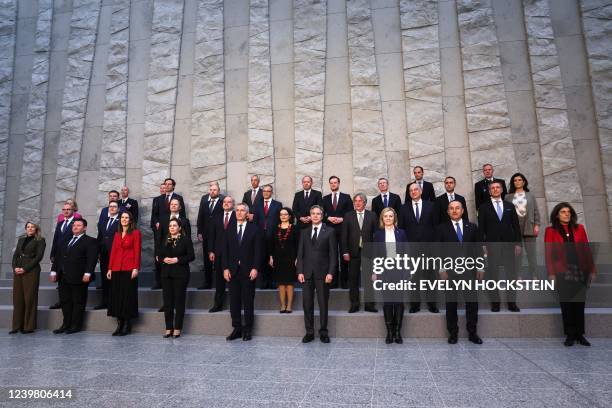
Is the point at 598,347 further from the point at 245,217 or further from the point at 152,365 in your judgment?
the point at 152,365

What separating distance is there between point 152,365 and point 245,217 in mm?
2228

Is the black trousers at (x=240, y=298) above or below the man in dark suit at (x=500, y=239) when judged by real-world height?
below

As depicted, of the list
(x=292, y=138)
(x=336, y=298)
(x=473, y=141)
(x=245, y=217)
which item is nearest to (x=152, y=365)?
(x=245, y=217)

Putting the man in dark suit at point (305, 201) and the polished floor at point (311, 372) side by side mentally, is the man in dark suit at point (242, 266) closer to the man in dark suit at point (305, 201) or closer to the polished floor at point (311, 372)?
the polished floor at point (311, 372)

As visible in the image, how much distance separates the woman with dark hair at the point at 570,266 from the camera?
4.69 metres

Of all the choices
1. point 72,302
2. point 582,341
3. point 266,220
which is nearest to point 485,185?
point 582,341

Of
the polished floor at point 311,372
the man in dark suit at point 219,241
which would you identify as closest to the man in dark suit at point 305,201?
the man in dark suit at point 219,241

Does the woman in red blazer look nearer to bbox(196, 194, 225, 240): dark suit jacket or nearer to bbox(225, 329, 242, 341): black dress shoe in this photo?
bbox(196, 194, 225, 240): dark suit jacket

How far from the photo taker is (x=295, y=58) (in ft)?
28.0

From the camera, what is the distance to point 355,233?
5.72m

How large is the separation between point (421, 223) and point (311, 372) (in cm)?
283

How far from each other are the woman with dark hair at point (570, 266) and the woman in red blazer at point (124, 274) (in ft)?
18.2

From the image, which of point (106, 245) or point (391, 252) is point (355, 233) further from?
point (106, 245)

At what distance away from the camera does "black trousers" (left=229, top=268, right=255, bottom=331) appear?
5291 mm
